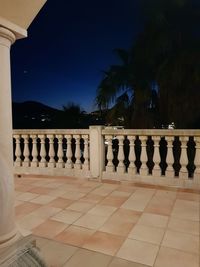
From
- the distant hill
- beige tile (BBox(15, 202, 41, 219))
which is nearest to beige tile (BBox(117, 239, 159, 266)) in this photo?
beige tile (BBox(15, 202, 41, 219))

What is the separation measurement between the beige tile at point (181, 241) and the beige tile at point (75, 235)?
0.78 m

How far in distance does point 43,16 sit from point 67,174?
29.8 ft

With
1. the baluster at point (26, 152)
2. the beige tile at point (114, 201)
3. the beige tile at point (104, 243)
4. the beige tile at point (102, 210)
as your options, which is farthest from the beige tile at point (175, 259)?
the baluster at point (26, 152)

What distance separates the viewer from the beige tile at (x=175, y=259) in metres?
2.09

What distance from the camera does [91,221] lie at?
9.71 feet

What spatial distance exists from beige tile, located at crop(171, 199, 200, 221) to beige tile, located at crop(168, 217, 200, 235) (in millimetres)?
114

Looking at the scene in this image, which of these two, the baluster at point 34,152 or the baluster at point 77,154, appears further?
the baluster at point 34,152

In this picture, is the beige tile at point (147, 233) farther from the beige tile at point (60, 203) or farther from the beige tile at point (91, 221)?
the beige tile at point (60, 203)

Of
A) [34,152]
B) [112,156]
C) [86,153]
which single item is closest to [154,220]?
[112,156]

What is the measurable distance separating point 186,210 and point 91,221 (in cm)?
127

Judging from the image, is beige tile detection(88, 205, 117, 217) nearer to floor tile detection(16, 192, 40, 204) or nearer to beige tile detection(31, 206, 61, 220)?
beige tile detection(31, 206, 61, 220)

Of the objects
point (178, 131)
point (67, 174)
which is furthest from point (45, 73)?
point (178, 131)

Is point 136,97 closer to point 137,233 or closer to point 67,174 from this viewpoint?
point 67,174

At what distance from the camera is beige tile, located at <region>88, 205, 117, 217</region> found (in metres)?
3.20
